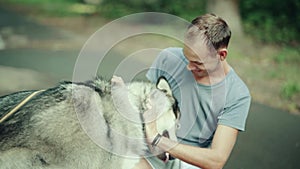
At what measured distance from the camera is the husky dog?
323cm

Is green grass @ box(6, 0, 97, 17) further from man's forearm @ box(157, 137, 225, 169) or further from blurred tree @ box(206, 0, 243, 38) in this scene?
man's forearm @ box(157, 137, 225, 169)

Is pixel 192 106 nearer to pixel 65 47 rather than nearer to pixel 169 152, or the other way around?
pixel 169 152

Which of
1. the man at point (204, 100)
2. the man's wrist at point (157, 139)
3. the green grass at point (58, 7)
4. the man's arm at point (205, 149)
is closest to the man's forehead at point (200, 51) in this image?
the man at point (204, 100)

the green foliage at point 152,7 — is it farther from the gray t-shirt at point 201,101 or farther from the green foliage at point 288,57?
the gray t-shirt at point 201,101

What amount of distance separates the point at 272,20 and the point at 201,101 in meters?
9.01

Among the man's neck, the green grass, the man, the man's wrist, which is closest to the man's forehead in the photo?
the man

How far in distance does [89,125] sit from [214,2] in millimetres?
9188

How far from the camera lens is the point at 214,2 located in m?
12.2

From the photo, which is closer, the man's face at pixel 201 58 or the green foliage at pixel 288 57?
the man's face at pixel 201 58

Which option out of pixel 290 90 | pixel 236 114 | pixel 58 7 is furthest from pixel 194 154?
pixel 58 7

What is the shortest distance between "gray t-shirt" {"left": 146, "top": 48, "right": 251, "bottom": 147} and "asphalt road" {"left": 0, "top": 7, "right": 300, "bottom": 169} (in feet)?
6.15

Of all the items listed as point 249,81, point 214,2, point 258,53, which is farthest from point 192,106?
point 214,2

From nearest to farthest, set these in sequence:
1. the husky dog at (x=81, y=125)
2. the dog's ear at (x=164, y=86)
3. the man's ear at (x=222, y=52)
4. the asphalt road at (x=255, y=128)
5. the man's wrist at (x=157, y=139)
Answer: the husky dog at (x=81, y=125) → the man's wrist at (x=157, y=139) → the dog's ear at (x=164, y=86) → the man's ear at (x=222, y=52) → the asphalt road at (x=255, y=128)

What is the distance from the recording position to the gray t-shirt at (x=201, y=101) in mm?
3854
